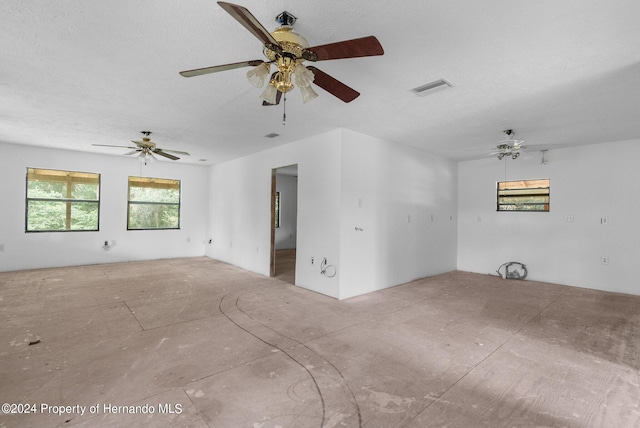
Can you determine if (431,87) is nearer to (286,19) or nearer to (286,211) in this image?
(286,19)

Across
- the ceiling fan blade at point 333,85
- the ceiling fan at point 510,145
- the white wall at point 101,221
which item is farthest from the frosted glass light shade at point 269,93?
the white wall at point 101,221

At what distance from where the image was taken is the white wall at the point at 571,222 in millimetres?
4824

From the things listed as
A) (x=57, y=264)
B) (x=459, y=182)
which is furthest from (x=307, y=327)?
(x=57, y=264)

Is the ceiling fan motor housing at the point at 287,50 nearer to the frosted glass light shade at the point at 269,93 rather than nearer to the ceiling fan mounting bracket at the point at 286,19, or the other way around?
the ceiling fan mounting bracket at the point at 286,19

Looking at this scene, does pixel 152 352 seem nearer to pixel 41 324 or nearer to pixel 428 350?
pixel 41 324

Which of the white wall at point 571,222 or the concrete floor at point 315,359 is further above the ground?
the white wall at point 571,222

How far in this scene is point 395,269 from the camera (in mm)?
5176

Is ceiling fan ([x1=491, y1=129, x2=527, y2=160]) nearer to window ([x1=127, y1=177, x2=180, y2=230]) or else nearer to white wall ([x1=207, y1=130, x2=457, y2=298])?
white wall ([x1=207, y1=130, x2=457, y2=298])

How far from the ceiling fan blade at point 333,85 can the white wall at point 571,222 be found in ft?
17.1

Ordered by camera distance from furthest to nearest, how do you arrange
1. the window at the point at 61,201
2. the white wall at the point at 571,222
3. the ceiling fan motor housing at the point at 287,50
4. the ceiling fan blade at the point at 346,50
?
the window at the point at 61,201 < the white wall at the point at 571,222 < the ceiling fan motor housing at the point at 287,50 < the ceiling fan blade at the point at 346,50

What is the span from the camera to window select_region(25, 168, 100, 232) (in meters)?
6.07

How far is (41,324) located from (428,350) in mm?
4168

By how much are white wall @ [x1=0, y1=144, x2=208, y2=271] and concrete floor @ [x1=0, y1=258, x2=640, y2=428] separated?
6.52ft

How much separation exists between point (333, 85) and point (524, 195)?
221 inches
